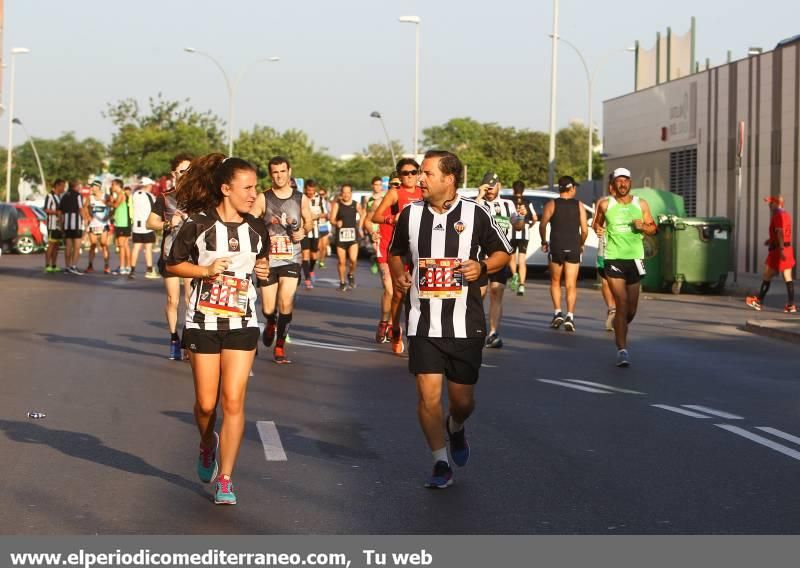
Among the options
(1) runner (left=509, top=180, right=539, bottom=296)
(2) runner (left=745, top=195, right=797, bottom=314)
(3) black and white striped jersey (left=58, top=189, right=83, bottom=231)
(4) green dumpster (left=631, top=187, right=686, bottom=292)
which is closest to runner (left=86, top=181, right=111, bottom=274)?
(3) black and white striped jersey (left=58, top=189, right=83, bottom=231)

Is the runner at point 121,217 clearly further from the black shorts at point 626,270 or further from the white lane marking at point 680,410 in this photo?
the white lane marking at point 680,410

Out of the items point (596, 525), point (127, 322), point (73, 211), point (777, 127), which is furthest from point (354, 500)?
point (777, 127)

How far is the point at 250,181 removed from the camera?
7.18 metres

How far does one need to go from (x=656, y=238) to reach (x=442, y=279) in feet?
63.6

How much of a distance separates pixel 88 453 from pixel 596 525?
318cm

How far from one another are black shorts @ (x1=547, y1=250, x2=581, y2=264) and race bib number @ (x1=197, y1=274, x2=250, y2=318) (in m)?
10.6

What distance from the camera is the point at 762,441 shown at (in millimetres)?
9336

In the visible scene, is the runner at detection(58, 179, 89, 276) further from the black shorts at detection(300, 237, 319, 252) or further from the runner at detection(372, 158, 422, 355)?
the runner at detection(372, 158, 422, 355)

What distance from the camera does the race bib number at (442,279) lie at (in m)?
7.63

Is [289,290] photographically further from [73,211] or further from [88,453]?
[73,211]

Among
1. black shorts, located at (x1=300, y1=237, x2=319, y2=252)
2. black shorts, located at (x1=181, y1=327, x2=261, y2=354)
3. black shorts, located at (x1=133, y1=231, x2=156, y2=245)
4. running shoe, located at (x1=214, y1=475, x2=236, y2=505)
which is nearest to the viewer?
running shoe, located at (x1=214, y1=475, x2=236, y2=505)

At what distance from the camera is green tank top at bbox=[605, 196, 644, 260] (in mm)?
14062

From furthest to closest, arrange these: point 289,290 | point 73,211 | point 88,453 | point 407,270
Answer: point 73,211 < point 289,290 < point 88,453 < point 407,270

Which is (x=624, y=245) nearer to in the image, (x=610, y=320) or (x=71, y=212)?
(x=610, y=320)
